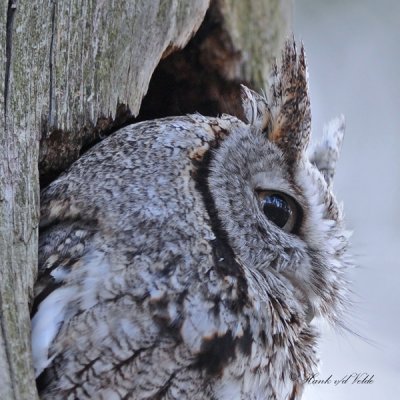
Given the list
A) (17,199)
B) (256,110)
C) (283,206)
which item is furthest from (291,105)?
(17,199)

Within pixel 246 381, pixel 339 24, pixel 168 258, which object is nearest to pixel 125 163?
pixel 168 258

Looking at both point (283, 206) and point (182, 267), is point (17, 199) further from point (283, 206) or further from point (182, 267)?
point (283, 206)

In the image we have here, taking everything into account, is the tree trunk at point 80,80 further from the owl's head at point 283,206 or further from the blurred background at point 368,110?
the blurred background at point 368,110

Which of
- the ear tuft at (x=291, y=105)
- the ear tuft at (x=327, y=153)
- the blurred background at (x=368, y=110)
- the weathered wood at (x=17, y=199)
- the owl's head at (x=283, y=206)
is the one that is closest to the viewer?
the weathered wood at (x=17, y=199)

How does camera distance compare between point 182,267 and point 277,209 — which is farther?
point 277,209

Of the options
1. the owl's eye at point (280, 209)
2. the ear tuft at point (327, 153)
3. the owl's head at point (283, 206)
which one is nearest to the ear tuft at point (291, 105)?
the owl's head at point (283, 206)

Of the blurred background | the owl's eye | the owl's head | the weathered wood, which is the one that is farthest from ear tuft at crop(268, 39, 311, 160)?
the blurred background

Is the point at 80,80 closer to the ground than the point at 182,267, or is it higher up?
→ higher up

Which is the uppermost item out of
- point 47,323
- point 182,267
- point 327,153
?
point 327,153

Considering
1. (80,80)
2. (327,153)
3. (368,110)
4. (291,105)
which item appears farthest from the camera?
(368,110)
